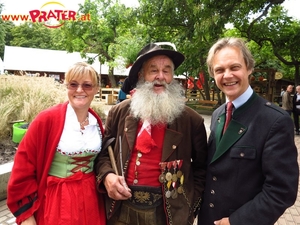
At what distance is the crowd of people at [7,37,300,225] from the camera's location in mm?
1361

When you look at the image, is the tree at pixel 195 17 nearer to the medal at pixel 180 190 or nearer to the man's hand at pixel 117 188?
the medal at pixel 180 190

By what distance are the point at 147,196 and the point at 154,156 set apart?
0.29m

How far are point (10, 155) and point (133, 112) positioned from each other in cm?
327

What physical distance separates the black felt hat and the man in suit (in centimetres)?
38

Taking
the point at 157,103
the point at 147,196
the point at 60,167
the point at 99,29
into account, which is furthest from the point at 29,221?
the point at 99,29

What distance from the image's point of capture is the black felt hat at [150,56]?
1895 mm

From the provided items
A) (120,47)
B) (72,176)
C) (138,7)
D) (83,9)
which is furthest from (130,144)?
(83,9)

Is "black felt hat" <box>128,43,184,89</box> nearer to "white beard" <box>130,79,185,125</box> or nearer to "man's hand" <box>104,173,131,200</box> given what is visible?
"white beard" <box>130,79,185,125</box>

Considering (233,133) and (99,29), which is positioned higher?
(99,29)

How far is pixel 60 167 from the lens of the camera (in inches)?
66.2

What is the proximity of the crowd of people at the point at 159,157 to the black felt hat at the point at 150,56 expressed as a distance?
0.01 meters

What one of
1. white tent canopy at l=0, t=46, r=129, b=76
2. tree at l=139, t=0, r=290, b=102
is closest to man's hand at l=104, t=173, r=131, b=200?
tree at l=139, t=0, r=290, b=102

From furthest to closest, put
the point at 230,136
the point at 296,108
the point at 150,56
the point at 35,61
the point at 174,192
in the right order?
the point at 35,61 < the point at 296,108 < the point at 150,56 < the point at 174,192 < the point at 230,136

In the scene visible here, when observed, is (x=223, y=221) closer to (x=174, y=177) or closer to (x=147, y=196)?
(x=174, y=177)
